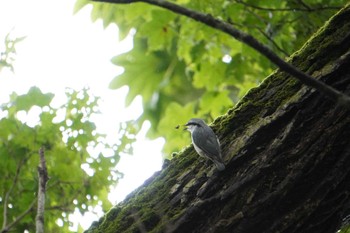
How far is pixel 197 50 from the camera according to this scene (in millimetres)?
4234

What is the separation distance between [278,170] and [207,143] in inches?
12.7

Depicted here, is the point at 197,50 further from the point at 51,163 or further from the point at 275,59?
the point at 275,59

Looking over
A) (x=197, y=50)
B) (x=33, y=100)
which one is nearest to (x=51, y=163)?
(x=33, y=100)

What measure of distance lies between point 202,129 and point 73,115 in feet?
4.19

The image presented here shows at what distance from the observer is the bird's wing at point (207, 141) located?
188cm

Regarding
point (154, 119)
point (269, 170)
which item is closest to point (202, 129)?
point (269, 170)

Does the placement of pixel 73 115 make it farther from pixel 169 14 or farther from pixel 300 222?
pixel 300 222

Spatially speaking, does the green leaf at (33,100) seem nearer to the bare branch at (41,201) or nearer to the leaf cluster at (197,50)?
the bare branch at (41,201)

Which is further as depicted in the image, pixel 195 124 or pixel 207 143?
pixel 195 124

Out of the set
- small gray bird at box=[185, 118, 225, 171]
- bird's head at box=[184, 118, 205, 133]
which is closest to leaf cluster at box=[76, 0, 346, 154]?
bird's head at box=[184, 118, 205, 133]

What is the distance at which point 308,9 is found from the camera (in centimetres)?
318

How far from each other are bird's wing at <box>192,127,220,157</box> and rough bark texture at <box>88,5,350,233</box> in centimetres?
4

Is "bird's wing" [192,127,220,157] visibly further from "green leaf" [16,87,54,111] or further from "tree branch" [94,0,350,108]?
"green leaf" [16,87,54,111]

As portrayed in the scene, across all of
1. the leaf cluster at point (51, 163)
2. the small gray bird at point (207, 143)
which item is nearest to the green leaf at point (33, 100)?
the leaf cluster at point (51, 163)
